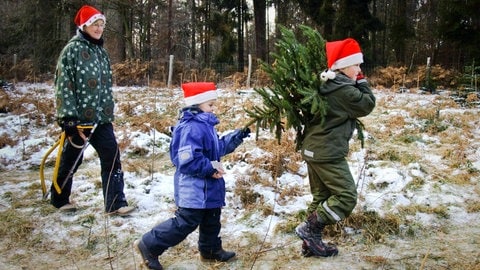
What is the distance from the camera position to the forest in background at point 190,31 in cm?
1719

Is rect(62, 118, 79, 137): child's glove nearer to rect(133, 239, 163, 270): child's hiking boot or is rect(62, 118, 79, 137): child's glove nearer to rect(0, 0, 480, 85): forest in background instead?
rect(133, 239, 163, 270): child's hiking boot

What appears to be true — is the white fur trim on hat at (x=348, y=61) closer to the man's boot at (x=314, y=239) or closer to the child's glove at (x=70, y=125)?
the man's boot at (x=314, y=239)

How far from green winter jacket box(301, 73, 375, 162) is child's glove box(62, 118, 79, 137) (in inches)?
93.3

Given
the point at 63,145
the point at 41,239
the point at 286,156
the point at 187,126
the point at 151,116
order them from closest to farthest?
the point at 187,126 → the point at 41,239 → the point at 63,145 → the point at 286,156 → the point at 151,116

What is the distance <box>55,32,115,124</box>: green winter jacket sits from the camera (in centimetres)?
395

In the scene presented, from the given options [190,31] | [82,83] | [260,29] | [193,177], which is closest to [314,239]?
[193,177]

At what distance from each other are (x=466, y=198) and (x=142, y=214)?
380cm

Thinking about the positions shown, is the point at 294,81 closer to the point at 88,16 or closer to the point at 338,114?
the point at 338,114

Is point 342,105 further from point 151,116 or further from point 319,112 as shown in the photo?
point 151,116

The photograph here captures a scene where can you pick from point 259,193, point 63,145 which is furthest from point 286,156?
point 63,145

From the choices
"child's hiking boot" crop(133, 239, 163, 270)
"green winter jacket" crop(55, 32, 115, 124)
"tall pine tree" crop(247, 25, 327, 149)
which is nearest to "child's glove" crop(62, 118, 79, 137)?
"green winter jacket" crop(55, 32, 115, 124)

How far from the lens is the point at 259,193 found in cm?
475

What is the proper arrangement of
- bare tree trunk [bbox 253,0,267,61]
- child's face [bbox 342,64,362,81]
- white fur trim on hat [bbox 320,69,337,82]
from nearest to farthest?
white fur trim on hat [bbox 320,69,337,82] < child's face [bbox 342,64,362,81] < bare tree trunk [bbox 253,0,267,61]

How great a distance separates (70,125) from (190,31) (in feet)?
83.9
